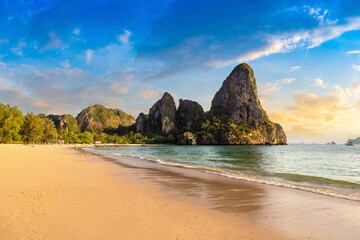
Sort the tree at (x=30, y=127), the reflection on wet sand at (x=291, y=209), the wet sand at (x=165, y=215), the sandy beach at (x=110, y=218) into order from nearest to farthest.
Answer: the sandy beach at (x=110, y=218), the wet sand at (x=165, y=215), the reflection on wet sand at (x=291, y=209), the tree at (x=30, y=127)

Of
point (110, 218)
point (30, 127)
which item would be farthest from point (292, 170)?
point (30, 127)

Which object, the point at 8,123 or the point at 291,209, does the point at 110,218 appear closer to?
the point at 291,209

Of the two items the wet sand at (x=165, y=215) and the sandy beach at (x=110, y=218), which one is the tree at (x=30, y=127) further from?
the sandy beach at (x=110, y=218)

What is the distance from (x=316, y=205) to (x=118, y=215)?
8278 mm

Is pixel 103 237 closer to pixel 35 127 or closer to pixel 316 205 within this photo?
pixel 316 205

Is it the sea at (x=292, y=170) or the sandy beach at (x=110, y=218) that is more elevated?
the sandy beach at (x=110, y=218)

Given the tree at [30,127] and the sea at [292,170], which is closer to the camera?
the sea at [292,170]

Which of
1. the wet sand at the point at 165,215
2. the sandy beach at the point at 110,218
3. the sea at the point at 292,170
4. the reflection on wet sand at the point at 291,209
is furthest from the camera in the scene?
the sea at the point at 292,170

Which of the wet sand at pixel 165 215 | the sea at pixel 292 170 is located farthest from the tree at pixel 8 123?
the wet sand at pixel 165 215

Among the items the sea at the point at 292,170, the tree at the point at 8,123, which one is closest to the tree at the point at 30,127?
the tree at the point at 8,123

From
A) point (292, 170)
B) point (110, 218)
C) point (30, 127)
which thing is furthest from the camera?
point (30, 127)

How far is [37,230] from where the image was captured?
487 centimetres

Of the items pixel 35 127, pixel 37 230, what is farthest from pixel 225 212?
pixel 35 127

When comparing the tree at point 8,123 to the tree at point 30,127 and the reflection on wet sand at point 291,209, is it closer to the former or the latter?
the tree at point 30,127
